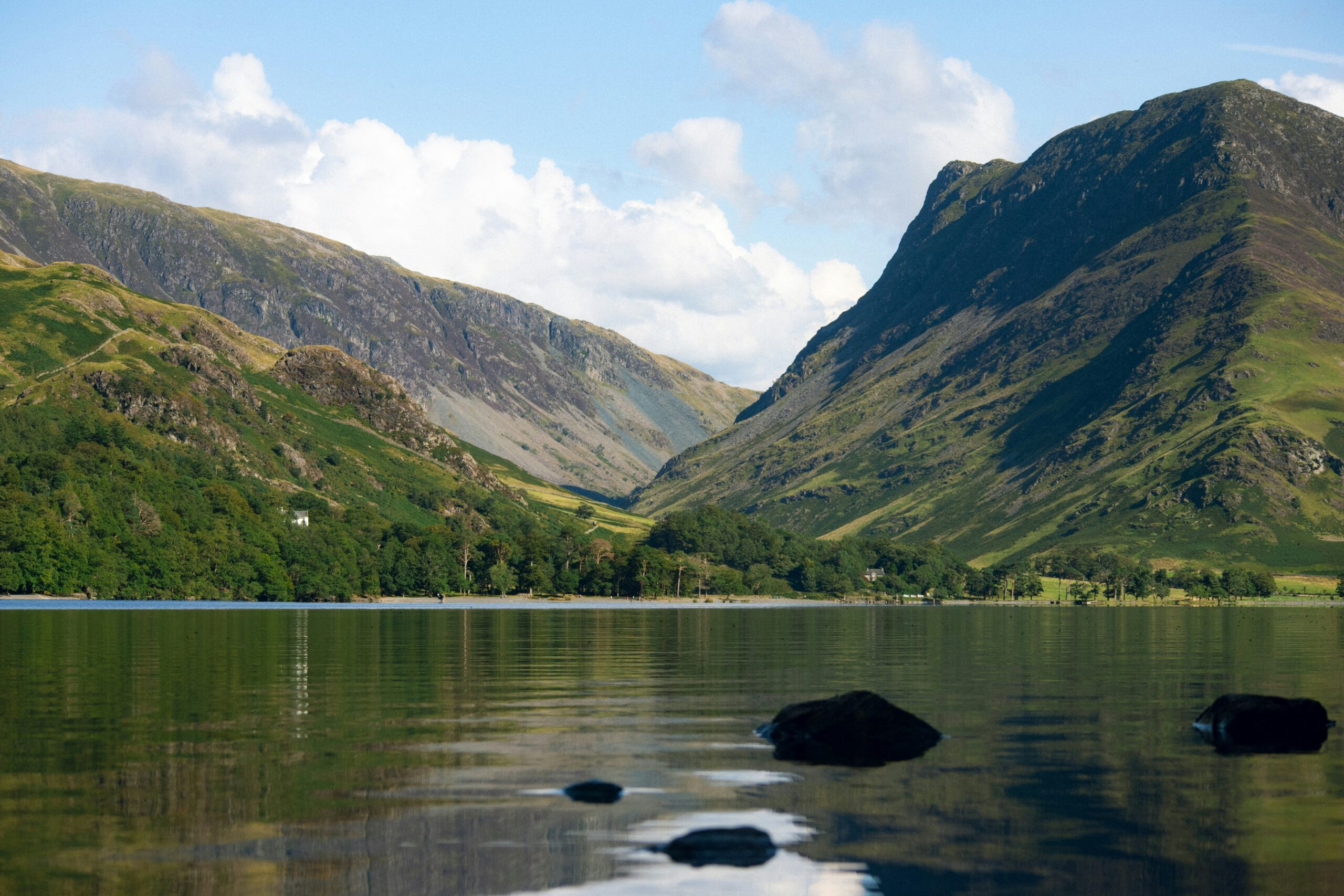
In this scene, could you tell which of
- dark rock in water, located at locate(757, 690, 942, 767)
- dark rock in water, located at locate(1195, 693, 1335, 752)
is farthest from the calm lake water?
dark rock in water, located at locate(757, 690, 942, 767)

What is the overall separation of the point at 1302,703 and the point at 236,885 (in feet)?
137

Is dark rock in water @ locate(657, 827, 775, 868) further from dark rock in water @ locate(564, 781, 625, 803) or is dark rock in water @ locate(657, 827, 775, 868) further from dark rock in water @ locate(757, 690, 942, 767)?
dark rock in water @ locate(757, 690, 942, 767)

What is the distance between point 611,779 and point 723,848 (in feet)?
35.2

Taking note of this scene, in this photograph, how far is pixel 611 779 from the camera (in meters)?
39.2

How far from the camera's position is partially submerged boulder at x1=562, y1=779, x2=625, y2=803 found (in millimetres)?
35500

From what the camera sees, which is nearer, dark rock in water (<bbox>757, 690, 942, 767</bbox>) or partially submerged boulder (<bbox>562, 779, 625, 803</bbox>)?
partially submerged boulder (<bbox>562, 779, 625, 803</bbox>)

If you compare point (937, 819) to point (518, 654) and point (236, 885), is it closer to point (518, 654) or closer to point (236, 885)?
point (236, 885)

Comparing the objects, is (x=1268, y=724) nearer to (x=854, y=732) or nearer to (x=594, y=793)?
(x=854, y=732)

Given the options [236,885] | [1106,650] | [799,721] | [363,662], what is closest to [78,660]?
[363,662]

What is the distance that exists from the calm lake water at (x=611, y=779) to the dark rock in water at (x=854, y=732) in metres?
1.42

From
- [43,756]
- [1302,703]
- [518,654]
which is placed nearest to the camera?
[43,756]

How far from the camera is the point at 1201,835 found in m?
31.0

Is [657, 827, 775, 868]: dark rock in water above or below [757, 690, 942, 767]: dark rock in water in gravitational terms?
above

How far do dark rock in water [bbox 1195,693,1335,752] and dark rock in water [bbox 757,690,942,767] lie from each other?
1144cm
